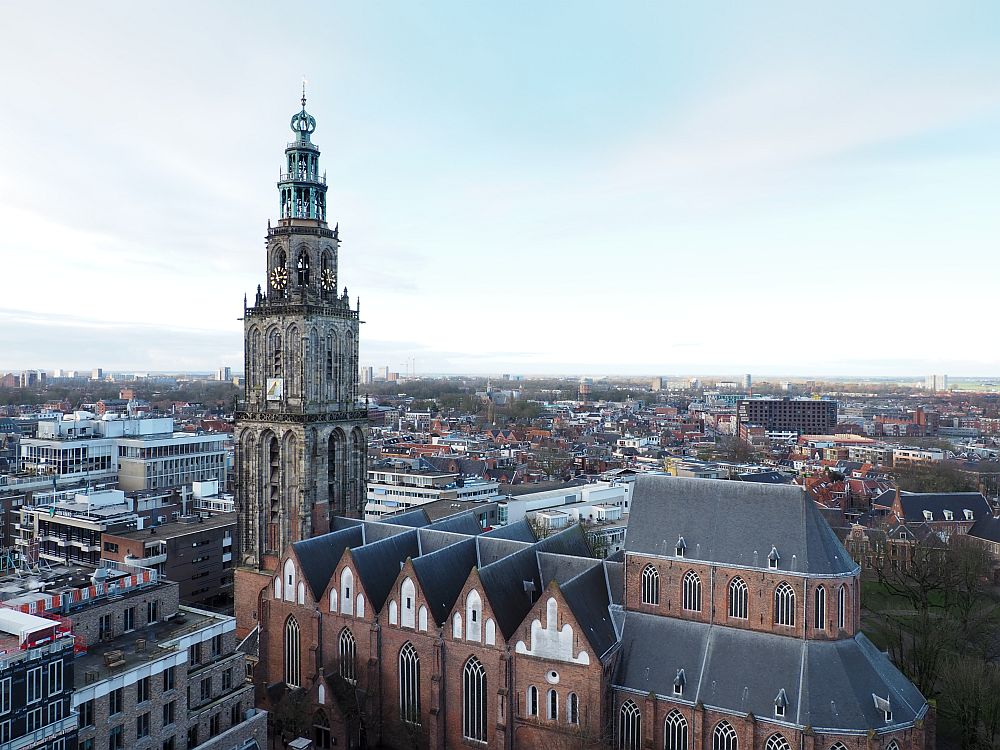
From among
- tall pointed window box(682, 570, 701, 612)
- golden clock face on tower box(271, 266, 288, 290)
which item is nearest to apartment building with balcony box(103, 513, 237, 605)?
golden clock face on tower box(271, 266, 288, 290)

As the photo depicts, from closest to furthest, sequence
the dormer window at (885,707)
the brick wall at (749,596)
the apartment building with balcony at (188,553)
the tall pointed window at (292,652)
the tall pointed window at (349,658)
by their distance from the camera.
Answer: the dormer window at (885,707)
the brick wall at (749,596)
the tall pointed window at (349,658)
the tall pointed window at (292,652)
the apartment building with balcony at (188,553)

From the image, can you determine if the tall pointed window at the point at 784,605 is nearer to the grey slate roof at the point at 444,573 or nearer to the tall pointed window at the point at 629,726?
the tall pointed window at the point at 629,726

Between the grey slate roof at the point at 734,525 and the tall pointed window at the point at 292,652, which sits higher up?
the grey slate roof at the point at 734,525

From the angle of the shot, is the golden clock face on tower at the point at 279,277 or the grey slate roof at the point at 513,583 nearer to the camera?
the grey slate roof at the point at 513,583

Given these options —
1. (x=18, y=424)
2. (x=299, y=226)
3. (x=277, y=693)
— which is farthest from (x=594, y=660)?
(x=18, y=424)

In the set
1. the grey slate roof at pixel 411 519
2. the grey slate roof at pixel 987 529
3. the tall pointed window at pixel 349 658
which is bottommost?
the grey slate roof at pixel 987 529

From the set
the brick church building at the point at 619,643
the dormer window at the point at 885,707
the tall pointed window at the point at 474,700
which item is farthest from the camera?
the tall pointed window at the point at 474,700

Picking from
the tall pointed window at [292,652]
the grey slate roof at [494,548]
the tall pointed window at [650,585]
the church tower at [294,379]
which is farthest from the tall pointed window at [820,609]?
the church tower at [294,379]

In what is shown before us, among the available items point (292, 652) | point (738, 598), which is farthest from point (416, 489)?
point (738, 598)
